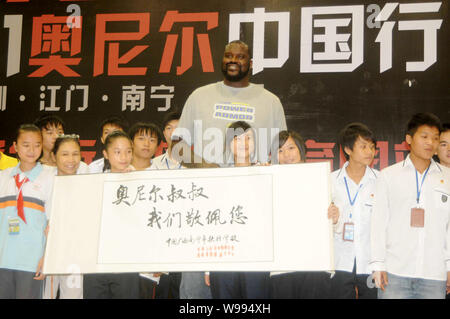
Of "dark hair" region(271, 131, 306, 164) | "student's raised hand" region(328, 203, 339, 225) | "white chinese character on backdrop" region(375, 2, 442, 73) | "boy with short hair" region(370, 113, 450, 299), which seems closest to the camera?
"student's raised hand" region(328, 203, 339, 225)

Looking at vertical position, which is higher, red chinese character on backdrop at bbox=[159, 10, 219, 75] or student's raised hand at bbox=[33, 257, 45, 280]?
red chinese character on backdrop at bbox=[159, 10, 219, 75]

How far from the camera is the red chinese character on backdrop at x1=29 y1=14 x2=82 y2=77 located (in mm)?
4457

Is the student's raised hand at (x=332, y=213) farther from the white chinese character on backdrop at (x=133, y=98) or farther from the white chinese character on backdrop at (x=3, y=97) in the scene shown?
the white chinese character on backdrop at (x=3, y=97)

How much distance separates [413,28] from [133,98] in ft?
7.96

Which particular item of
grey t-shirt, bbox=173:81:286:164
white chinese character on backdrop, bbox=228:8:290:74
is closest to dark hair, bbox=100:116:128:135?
grey t-shirt, bbox=173:81:286:164

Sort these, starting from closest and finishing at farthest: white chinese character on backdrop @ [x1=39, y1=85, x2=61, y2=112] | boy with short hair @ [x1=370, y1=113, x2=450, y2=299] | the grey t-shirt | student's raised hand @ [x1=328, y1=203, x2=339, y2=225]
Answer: student's raised hand @ [x1=328, y1=203, x2=339, y2=225] → boy with short hair @ [x1=370, y1=113, x2=450, y2=299] → the grey t-shirt → white chinese character on backdrop @ [x1=39, y1=85, x2=61, y2=112]

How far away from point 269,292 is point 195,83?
2.00 meters

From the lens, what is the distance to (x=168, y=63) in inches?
171

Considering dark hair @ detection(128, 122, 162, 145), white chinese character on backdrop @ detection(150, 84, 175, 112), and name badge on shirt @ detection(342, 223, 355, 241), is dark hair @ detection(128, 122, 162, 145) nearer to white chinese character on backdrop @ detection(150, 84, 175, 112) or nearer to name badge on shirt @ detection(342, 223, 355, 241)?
white chinese character on backdrop @ detection(150, 84, 175, 112)

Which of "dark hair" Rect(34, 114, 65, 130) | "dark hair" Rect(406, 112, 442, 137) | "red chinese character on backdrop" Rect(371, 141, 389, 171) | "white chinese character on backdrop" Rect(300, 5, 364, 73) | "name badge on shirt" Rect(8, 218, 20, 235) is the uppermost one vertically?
"white chinese character on backdrop" Rect(300, 5, 364, 73)

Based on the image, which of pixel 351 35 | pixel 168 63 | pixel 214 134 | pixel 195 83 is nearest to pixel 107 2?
pixel 168 63

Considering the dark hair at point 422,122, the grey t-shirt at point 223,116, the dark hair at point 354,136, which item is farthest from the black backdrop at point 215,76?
the dark hair at point 422,122

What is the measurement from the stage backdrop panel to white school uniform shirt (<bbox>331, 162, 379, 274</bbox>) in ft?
1.41

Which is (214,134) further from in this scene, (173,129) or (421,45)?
(421,45)
